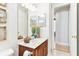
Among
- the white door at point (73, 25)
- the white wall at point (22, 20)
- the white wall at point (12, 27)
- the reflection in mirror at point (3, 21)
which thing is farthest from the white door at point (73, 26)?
the reflection in mirror at point (3, 21)

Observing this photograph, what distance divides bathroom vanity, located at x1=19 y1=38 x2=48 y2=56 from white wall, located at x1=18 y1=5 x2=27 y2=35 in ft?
0.35

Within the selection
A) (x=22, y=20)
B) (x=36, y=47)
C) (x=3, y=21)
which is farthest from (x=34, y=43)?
(x=3, y=21)

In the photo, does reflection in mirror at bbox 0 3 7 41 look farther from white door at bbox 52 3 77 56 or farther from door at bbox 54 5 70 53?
white door at bbox 52 3 77 56

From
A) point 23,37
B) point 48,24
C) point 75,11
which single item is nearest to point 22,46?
point 23,37

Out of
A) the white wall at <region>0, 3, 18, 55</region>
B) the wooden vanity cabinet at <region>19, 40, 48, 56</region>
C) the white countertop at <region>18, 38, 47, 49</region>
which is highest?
the white wall at <region>0, 3, 18, 55</region>

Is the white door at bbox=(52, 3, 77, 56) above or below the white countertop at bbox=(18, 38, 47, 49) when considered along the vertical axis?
above

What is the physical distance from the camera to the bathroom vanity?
1.50m

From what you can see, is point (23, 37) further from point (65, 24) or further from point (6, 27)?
point (65, 24)

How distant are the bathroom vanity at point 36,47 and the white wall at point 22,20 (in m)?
0.11

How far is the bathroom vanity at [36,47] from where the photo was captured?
1.50 meters

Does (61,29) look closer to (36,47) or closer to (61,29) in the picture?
(61,29)

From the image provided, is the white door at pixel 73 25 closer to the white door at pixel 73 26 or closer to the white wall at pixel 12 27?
the white door at pixel 73 26

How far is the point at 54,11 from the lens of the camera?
154 cm

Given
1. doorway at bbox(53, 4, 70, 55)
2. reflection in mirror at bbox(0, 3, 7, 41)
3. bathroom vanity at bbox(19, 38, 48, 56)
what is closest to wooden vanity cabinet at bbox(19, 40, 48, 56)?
bathroom vanity at bbox(19, 38, 48, 56)
